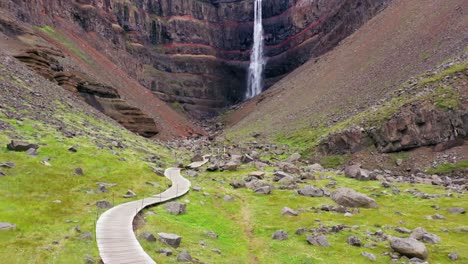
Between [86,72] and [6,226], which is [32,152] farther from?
[86,72]

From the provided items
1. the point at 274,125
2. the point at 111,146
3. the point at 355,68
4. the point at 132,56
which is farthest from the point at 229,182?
the point at 132,56

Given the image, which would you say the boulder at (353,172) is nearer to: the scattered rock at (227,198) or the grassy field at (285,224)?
the grassy field at (285,224)

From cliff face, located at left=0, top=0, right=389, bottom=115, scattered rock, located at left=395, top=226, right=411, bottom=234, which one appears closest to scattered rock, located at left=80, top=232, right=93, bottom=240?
scattered rock, located at left=395, top=226, right=411, bottom=234

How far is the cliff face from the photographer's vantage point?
147 m

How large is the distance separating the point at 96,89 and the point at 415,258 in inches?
3608

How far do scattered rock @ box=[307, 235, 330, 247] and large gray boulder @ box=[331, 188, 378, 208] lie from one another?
1151cm

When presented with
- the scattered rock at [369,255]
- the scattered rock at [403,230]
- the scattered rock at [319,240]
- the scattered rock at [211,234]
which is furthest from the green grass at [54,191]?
the scattered rock at [403,230]

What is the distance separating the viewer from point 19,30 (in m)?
98.2

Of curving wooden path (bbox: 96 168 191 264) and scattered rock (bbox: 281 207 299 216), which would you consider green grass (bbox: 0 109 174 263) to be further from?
scattered rock (bbox: 281 207 299 216)

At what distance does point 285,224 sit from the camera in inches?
1284

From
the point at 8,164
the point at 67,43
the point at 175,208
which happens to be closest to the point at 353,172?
the point at 175,208

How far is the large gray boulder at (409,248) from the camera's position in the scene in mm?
23969

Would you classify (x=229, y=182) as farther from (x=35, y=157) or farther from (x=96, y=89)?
(x=96, y=89)

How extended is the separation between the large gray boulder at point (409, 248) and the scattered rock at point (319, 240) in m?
4.41
